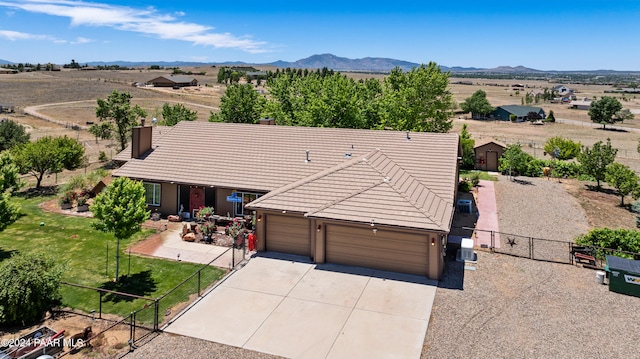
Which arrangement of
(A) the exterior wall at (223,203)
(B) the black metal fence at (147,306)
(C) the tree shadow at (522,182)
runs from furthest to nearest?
1. (C) the tree shadow at (522,182)
2. (A) the exterior wall at (223,203)
3. (B) the black metal fence at (147,306)

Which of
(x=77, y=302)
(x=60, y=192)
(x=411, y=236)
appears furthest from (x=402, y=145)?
(x=60, y=192)

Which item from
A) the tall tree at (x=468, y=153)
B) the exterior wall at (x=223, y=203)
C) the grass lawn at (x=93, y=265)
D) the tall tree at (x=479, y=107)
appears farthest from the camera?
the tall tree at (x=479, y=107)

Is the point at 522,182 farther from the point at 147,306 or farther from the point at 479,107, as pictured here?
the point at 479,107

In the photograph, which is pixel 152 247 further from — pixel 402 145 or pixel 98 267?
pixel 402 145

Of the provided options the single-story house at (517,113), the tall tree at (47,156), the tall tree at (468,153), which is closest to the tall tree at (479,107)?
the single-story house at (517,113)

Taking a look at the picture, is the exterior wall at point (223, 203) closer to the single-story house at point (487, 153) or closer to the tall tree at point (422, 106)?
the tall tree at point (422, 106)

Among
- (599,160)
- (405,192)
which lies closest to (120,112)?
(405,192)
